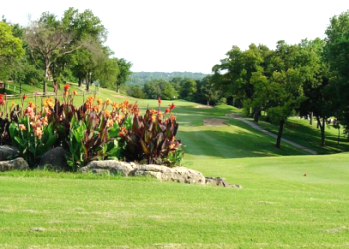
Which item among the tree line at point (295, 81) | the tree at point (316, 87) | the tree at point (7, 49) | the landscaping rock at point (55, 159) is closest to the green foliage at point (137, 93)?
the tree line at point (295, 81)

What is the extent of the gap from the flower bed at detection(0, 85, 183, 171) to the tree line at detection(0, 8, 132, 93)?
44.4m

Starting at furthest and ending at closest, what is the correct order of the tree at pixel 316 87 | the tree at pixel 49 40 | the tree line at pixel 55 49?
the tree at pixel 49 40, the tree line at pixel 55 49, the tree at pixel 316 87

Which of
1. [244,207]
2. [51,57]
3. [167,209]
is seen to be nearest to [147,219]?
[167,209]

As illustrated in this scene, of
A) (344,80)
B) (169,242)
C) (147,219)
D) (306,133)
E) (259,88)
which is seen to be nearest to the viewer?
(169,242)

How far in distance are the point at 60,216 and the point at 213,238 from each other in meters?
2.27

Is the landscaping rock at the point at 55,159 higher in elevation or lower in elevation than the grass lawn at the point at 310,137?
higher

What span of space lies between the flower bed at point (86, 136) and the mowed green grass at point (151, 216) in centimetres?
107

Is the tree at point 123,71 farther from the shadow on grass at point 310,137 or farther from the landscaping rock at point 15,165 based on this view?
the landscaping rock at point 15,165

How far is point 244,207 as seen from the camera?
23.7 feet

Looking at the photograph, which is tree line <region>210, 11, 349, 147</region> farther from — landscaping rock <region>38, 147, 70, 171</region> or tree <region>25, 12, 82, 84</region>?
landscaping rock <region>38, 147, 70, 171</region>

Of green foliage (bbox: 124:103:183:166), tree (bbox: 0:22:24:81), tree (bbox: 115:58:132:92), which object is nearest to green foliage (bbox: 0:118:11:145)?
green foliage (bbox: 124:103:183:166)

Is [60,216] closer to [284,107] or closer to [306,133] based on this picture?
[284,107]

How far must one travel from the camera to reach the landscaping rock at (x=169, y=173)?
9.90m

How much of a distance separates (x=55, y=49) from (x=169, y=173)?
5498 centimetres
